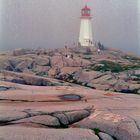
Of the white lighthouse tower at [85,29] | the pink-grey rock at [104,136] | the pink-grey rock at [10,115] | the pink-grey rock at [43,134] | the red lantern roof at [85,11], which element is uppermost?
the red lantern roof at [85,11]

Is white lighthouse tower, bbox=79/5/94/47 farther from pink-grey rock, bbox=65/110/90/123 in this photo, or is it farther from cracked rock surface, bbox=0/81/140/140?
pink-grey rock, bbox=65/110/90/123

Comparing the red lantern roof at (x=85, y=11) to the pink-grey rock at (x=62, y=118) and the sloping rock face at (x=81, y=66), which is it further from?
the pink-grey rock at (x=62, y=118)

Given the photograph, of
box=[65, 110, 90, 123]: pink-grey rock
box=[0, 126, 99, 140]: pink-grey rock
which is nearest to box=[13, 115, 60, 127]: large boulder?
box=[65, 110, 90, 123]: pink-grey rock

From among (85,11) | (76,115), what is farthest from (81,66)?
(76,115)

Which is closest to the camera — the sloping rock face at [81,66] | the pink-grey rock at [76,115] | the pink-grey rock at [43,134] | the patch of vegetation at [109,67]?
the pink-grey rock at [43,134]

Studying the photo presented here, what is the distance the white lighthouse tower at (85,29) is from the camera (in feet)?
60.5

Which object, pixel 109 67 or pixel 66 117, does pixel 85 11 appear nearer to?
pixel 109 67

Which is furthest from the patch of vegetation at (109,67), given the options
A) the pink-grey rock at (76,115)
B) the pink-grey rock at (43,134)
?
the pink-grey rock at (43,134)

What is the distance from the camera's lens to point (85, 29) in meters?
19.6

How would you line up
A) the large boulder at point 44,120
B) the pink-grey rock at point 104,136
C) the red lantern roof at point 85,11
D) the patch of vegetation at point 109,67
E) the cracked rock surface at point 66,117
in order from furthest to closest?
the patch of vegetation at point 109,67 → the red lantern roof at point 85,11 → the large boulder at point 44,120 → the pink-grey rock at point 104,136 → the cracked rock surface at point 66,117

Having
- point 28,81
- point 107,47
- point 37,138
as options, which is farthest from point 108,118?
point 107,47

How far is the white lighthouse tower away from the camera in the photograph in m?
18.5

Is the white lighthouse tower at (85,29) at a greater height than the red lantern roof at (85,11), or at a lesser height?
lesser

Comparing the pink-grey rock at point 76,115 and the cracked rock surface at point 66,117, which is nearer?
the cracked rock surface at point 66,117
